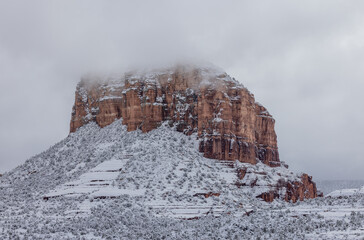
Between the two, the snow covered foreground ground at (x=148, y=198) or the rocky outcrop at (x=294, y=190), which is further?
the rocky outcrop at (x=294, y=190)

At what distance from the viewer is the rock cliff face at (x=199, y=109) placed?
124 m

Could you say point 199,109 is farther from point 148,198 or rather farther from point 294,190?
point 148,198

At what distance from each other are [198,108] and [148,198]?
3626 cm

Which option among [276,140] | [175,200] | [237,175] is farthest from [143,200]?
[276,140]

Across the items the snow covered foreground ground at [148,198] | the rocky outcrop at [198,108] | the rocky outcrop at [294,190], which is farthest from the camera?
the rocky outcrop at [198,108]

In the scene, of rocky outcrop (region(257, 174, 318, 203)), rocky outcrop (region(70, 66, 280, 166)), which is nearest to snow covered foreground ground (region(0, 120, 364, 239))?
rocky outcrop (region(257, 174, 318, 203))

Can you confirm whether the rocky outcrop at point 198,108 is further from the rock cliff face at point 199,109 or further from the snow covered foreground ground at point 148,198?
the snow covered foreground ground at point 148,198

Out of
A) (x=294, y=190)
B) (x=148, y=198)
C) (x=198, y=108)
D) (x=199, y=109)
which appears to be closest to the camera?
(x=148, y=198)

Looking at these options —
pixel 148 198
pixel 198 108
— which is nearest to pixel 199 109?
pixel 198 108

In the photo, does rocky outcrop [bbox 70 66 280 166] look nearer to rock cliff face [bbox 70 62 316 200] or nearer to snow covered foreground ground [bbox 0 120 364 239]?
rock cliff face [bbox 70 62 316 200]

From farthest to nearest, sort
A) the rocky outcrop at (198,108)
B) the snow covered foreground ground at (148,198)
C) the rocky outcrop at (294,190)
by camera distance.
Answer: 1. the rocky outcrop at (198,108)
2. the rocky outcrop at (294,190)
3. the snow covered foreground ground at (148,198)

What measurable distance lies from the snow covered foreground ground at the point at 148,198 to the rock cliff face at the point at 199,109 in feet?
11.2

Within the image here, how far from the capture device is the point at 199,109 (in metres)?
126

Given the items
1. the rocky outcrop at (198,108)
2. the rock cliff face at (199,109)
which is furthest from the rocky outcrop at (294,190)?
the rocky outcrop at (198,108)
